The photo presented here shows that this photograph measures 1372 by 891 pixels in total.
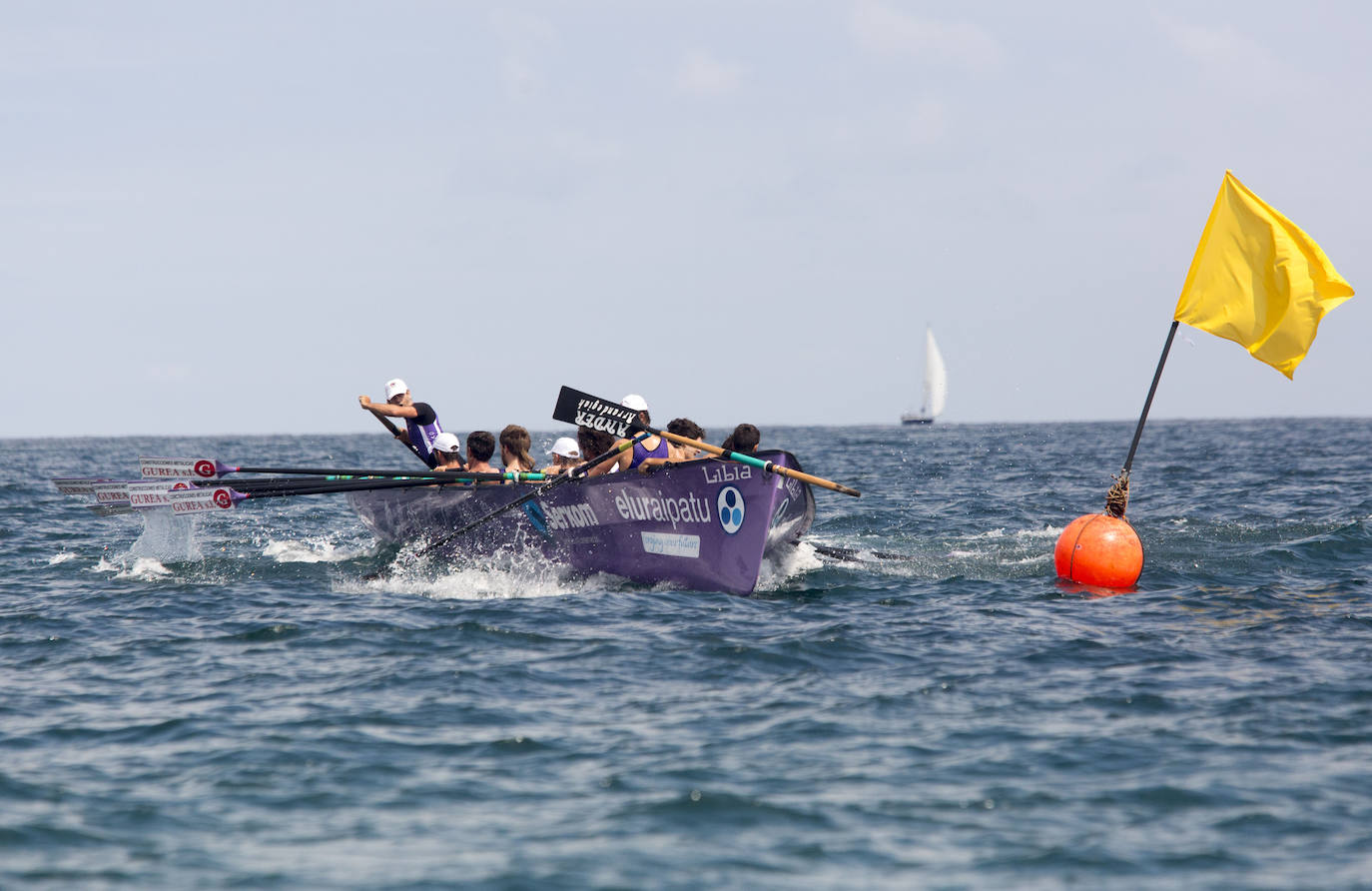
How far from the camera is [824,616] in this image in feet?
29.6

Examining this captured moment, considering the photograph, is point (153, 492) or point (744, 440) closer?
point (744, 440)

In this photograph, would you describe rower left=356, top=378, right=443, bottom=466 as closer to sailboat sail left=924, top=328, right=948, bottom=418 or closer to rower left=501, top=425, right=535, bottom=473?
rower left=501, top=425, right=535, bottom=473

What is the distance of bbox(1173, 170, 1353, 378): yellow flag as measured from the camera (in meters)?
10.0

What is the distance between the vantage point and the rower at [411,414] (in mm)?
12703

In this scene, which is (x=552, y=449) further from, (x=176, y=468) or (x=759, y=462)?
(x=176, y=468)

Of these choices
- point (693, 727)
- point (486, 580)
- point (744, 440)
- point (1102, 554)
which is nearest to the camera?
point (693, 727)

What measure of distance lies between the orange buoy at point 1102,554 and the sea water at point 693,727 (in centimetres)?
28

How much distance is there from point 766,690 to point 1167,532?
8765 millimetres

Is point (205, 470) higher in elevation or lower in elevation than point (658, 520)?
higher

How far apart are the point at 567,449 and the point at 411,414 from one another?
2160mm

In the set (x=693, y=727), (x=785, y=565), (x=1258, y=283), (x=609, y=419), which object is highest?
(x=1258, y=283)

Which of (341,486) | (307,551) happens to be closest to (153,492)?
(341,486)

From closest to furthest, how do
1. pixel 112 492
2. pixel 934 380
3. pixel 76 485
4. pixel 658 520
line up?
pixel 658 520, pixel 112 492, pixel 76 485, pixel 934 380

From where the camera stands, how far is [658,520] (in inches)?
402
